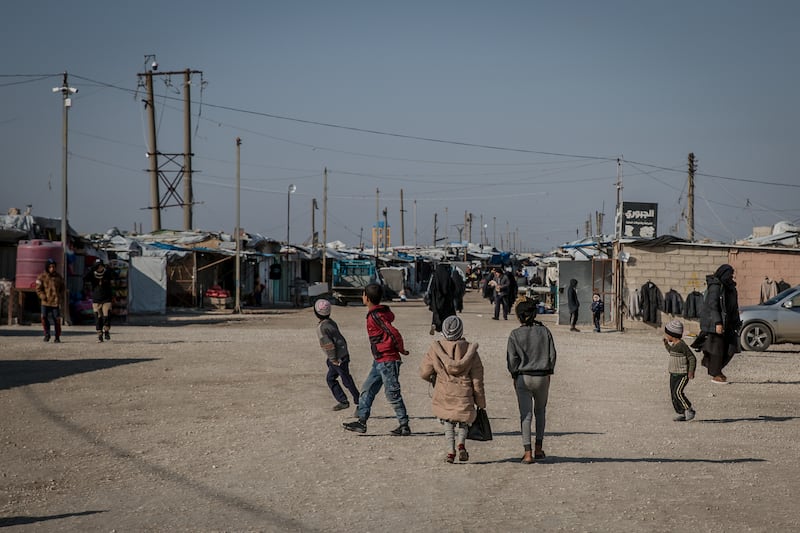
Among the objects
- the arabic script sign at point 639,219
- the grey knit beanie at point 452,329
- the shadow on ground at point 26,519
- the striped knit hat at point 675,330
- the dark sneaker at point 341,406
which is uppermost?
the arabic script sign at point 639,219

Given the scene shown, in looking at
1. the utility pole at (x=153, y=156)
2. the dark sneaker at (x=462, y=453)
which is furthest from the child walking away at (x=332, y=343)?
the utility pole at (x=153, y=156)

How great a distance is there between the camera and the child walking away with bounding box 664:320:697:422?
11.2 metres

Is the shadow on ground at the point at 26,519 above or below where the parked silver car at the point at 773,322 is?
below

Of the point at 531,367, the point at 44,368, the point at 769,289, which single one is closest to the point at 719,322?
the point at 531,367

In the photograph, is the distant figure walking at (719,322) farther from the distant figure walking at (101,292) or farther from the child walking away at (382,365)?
the distant figure walking at (101,292)

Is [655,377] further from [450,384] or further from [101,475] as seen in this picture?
[101,475]

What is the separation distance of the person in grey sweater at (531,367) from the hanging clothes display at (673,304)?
21.4 meters

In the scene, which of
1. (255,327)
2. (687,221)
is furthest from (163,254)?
(687,221)

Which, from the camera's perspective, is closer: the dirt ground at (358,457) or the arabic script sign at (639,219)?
the dirt ground at (358,457)

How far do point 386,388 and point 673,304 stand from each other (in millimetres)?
20977

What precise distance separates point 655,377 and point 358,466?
364 inches

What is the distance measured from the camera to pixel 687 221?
149ft

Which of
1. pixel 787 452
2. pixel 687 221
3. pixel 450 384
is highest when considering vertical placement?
pixel 687 221

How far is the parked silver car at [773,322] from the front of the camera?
72.7 feet
